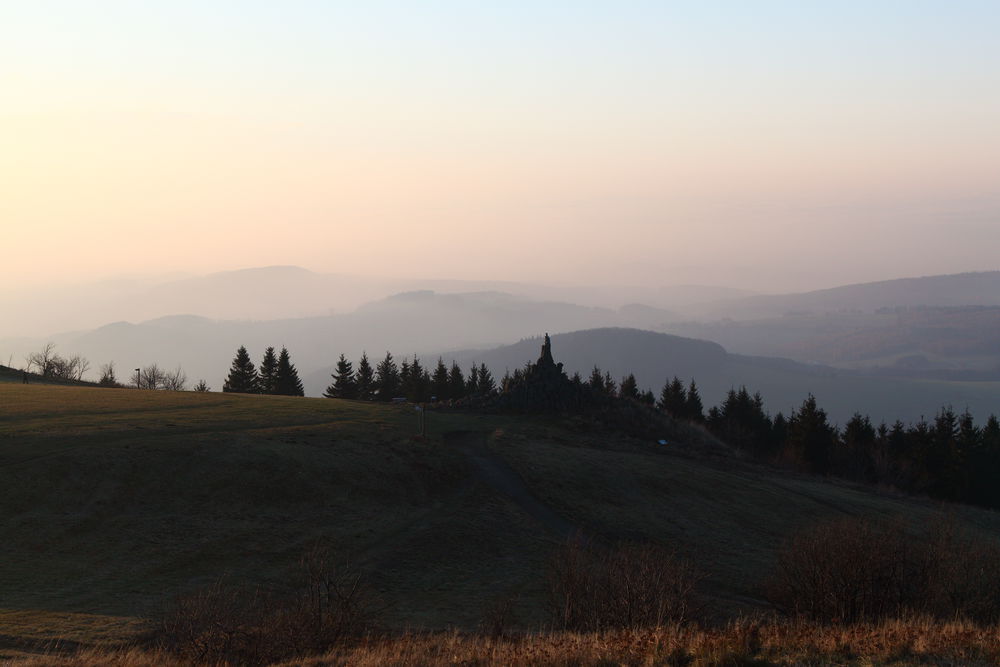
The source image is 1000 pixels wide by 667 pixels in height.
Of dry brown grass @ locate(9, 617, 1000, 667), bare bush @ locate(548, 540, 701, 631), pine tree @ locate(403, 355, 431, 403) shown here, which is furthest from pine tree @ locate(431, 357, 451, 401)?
dry brown grass @ locate(9, 617, 1000, 667)

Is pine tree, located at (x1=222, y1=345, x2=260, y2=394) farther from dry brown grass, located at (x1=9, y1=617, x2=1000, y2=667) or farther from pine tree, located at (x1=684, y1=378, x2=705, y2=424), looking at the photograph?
dry brown grass, located at (x1=9, y1=617, x2=1000, y2=667)

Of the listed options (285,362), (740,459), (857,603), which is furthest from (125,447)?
(285,362)

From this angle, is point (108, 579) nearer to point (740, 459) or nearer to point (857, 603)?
point (857, 603)

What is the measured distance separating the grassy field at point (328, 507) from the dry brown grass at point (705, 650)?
9323 mm

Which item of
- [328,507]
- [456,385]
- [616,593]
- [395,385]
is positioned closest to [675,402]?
[456,385]

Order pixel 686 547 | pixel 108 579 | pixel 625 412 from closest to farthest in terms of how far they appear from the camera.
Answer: pixel 108 579 → pixel 686 547 → pixel 625 412

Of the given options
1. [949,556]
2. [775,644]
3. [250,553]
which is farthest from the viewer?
[250,553]

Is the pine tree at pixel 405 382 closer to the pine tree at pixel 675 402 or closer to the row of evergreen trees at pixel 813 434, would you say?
the row of evergreen trees at pixel 813 434

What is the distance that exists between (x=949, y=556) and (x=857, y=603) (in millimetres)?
5733

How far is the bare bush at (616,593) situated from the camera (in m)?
26.8

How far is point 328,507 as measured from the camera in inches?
1966

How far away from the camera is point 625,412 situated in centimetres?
9119

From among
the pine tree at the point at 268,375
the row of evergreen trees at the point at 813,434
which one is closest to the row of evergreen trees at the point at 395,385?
the row of evergreen trees at the point at 813,434

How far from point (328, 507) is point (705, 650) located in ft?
118
